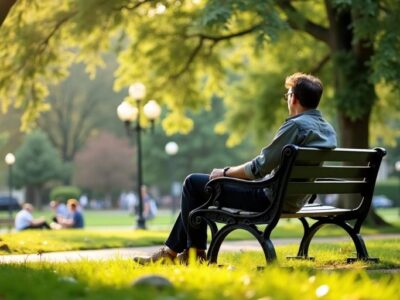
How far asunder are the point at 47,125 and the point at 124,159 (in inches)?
287

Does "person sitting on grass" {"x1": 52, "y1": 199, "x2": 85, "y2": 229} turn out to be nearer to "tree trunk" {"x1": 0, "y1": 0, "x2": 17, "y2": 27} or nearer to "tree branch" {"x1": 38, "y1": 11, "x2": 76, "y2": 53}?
"tree branch" {"x1": 38, "y1": 11, "x2": 76, "y2": 53}

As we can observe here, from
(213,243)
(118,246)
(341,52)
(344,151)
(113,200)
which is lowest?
(113,200)

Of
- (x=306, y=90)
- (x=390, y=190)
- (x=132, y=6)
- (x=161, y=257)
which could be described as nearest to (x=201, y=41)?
(x=132, y=6)

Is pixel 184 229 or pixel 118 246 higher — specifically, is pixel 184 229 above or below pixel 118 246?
above

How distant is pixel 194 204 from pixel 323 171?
1.03 metres

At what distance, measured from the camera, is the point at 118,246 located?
11.9 m

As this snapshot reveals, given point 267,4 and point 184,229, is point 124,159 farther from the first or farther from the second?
point 184,229

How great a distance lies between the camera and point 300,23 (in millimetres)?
18781

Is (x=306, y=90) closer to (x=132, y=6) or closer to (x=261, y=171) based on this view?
(x=261, y=171)

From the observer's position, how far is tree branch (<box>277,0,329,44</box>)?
1866cm

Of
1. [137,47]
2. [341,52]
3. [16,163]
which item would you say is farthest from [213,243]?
[16,163]

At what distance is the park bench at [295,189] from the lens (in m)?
6.02

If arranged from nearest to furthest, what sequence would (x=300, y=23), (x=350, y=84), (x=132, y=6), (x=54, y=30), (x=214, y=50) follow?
(x=300, y=23) → (x=350, y=84) → (x=54, y=30) → (x=132, y=6) → (x=214, y=50)

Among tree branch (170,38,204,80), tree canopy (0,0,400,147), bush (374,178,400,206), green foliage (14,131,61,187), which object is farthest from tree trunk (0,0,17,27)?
bush (374,178,400,206)
